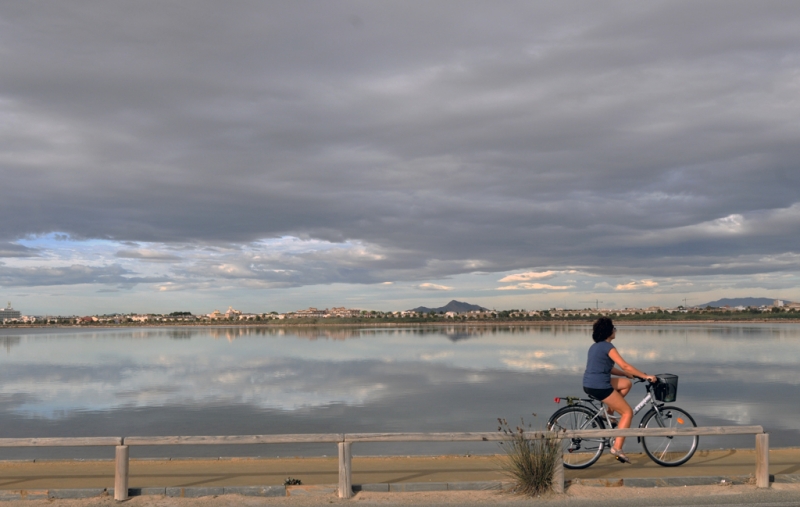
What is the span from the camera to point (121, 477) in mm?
8023

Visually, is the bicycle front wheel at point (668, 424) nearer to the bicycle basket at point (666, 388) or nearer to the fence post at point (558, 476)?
the bicycle basket at point (666, 388)

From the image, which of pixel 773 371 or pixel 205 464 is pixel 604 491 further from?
pixel 773 371

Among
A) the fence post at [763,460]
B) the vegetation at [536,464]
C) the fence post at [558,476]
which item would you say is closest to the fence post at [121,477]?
the vegetation at [536,464]

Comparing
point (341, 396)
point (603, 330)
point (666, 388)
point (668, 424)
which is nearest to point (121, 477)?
point (603, 330)

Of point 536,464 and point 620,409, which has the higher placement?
point 620,409

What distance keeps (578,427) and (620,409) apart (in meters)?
0.73

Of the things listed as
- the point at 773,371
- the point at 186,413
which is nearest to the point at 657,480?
the point at 186,413

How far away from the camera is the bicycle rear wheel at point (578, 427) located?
9.59 metres

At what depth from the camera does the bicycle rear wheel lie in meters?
9.59

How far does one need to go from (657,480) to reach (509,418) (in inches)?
502

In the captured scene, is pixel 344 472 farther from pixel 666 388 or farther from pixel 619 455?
pixel 666 388

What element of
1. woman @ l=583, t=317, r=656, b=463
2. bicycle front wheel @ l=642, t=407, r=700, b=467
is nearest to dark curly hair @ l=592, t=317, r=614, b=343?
woman @ l=583, t=317, r=656, b=463

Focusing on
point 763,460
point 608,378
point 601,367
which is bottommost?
point 763,460

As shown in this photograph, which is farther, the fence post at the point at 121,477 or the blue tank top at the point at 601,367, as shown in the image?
the blue tank top at the point at 601,367
